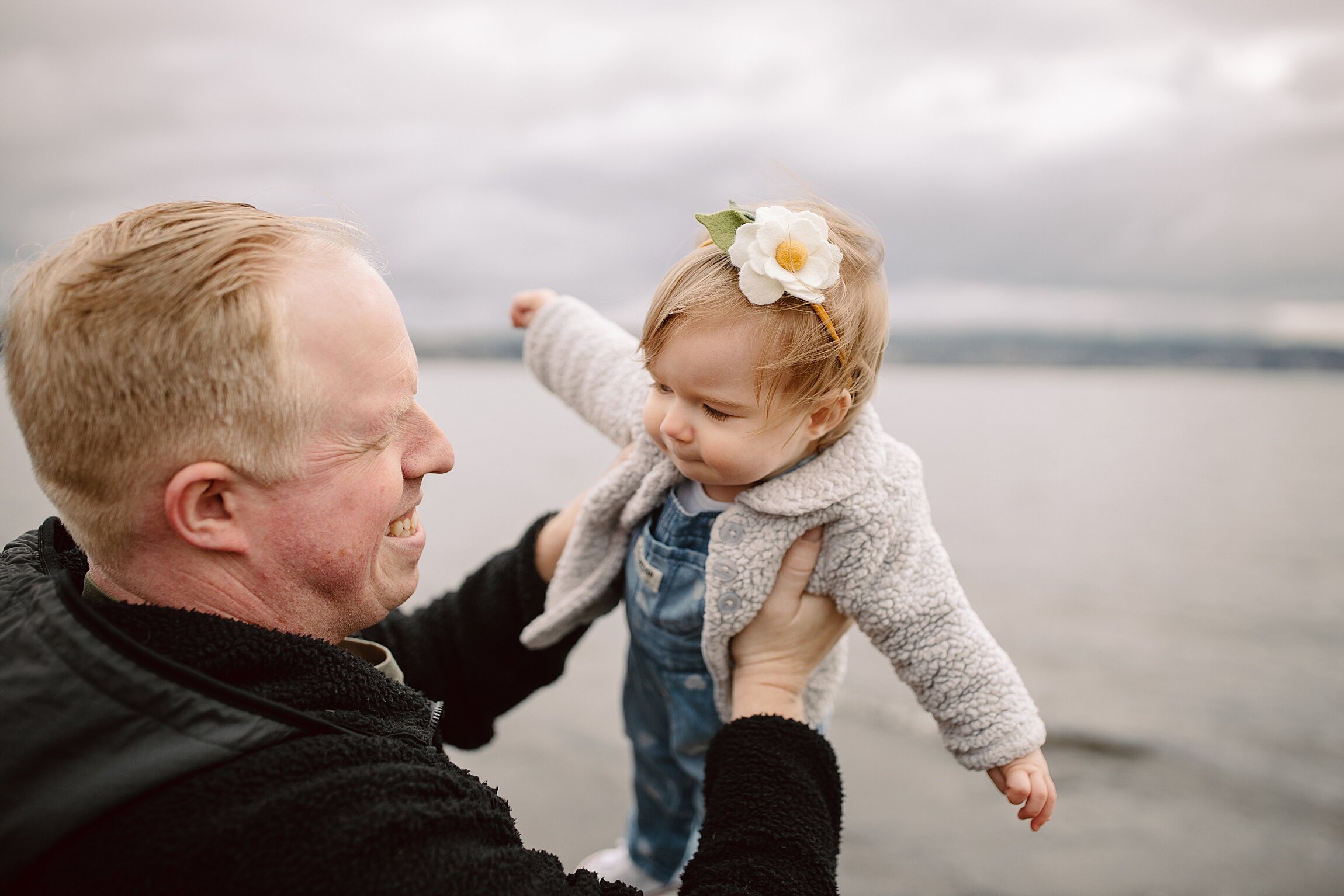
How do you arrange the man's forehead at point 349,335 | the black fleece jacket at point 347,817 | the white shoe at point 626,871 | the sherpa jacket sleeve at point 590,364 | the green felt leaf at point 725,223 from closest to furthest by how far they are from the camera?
the black fleece jacket at point 347,817
the man's forehead at point 349,335
the green felt leaf at point 725,223
the sherpa jacket sleeve at point 590,364
the white shoe at point 626,871

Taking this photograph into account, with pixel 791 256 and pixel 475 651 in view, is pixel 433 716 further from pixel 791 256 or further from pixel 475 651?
pixel 791 256

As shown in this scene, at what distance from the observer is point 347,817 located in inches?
45.8

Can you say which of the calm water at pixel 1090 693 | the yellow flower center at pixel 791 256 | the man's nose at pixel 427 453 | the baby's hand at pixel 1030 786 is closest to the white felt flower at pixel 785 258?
the yellow flower center at pixel 791 256

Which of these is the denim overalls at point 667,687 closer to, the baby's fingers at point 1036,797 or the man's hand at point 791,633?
the man's hand at point 791,633

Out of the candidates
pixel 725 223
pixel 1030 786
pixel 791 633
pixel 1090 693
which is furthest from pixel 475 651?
pixel 1090 693

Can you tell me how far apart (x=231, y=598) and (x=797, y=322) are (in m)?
1.34

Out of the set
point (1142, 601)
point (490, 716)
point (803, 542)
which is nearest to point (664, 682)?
point (490, 716)

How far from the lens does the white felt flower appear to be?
2.00 meters

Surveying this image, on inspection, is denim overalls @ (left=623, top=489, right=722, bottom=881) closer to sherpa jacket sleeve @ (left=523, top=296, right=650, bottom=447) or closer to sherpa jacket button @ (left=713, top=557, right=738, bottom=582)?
sherpa jacket button @ (left=713, top=557, right=738, bottom=582)

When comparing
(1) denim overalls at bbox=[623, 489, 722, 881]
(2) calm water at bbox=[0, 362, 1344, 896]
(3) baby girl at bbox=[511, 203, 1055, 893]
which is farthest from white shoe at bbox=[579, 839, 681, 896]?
(3) baby girl at bbox=[511, 203, 1055, 893]

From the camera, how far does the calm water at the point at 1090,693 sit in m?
3.97

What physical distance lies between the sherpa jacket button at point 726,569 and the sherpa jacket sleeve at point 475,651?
60 cm

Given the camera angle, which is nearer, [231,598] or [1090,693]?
[231,598]

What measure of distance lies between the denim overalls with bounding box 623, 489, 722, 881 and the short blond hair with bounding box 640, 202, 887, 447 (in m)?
0.47
